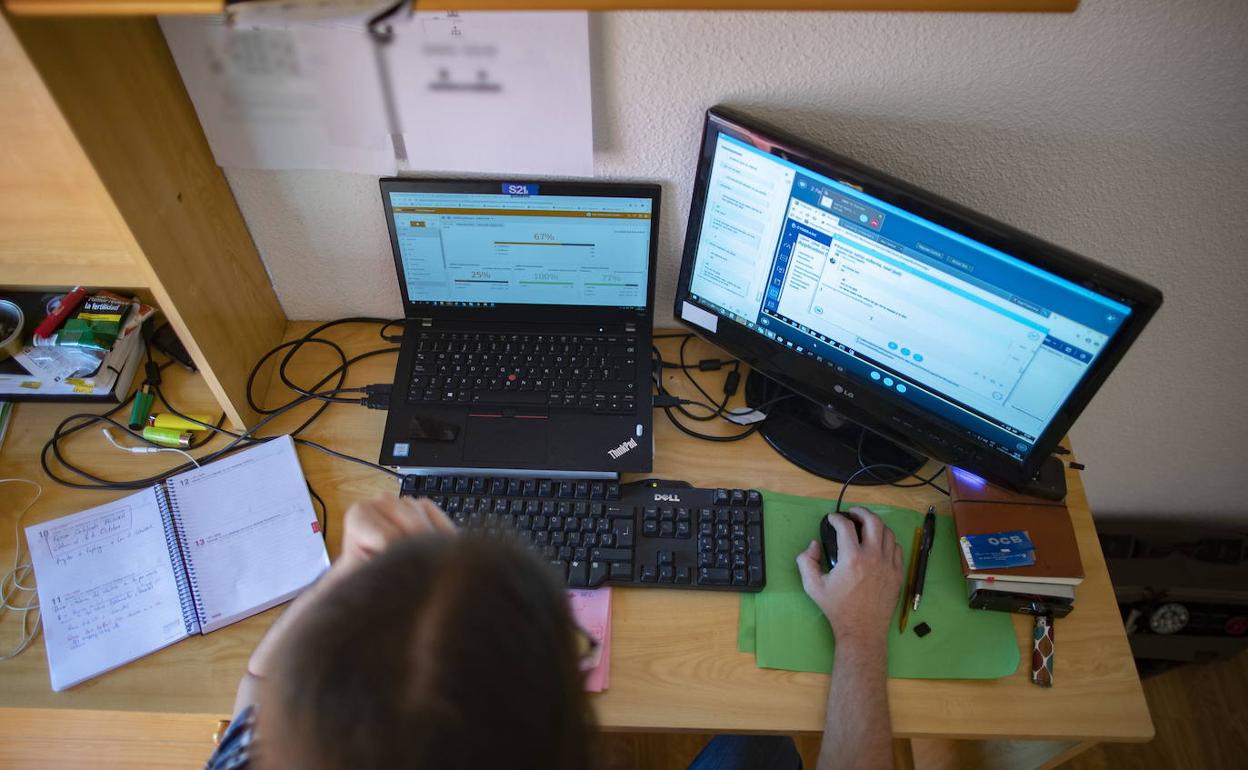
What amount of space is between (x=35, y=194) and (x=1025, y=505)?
121 centimetres

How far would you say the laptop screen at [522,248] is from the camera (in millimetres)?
1038

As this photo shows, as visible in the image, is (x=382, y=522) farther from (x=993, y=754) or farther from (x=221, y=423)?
(x=993, y=754)

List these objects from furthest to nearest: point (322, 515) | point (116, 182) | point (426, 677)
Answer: point (322, 515) → point (116, 182) → point (426, 677)

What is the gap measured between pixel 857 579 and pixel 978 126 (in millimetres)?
563

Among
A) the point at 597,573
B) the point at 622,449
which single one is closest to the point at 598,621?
the point at 597,573

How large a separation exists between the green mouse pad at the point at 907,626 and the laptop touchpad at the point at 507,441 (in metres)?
0.32

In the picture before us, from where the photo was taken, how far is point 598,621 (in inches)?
37.9

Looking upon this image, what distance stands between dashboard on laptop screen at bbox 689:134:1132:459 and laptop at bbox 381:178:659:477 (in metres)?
0.13

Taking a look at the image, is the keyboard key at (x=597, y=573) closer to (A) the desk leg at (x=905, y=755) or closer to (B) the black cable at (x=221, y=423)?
(B) the black cable at (x=221, y=423)

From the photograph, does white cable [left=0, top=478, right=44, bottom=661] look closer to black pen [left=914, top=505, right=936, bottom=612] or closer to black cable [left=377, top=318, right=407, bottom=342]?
black cable [left=377, top=318, right=407, bottom=342]

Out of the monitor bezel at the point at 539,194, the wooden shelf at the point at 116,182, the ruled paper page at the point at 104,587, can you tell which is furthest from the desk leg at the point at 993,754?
the wooden shelf at the point at 116,182

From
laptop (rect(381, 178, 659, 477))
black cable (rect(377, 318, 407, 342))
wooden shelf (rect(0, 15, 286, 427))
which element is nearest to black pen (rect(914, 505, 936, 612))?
laptop (rect(381, 178, 659, 477))

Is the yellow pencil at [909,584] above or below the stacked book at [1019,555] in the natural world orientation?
below

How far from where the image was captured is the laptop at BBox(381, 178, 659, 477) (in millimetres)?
1042
